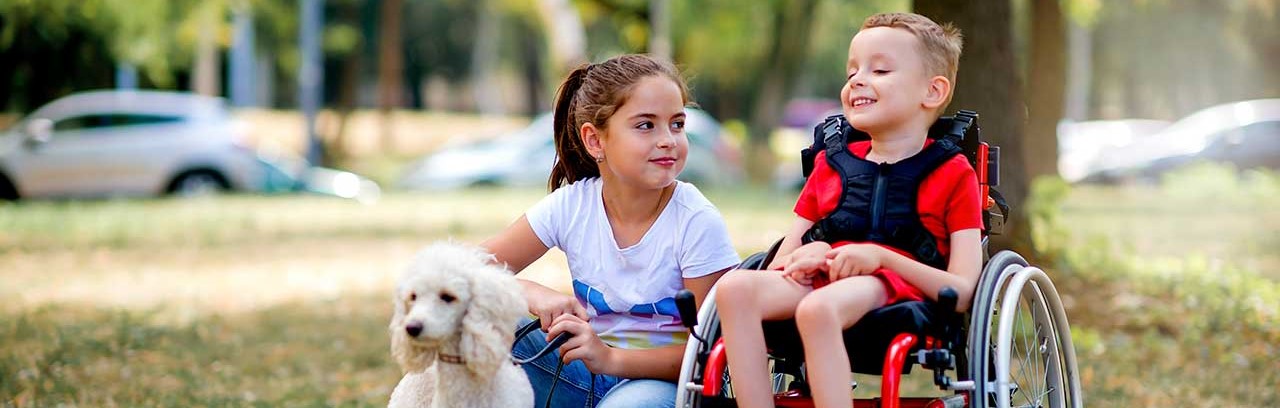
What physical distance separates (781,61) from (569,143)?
2615 centimetres

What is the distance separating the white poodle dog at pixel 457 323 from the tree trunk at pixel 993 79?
18.4ft

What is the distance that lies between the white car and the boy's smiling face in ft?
60.5

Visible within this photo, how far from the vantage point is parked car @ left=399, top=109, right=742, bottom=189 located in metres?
23.8

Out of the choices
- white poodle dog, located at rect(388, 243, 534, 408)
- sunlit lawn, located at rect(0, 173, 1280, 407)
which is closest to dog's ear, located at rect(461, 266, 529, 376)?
white poodle dog, located at rect(388, 243, 534, 408)

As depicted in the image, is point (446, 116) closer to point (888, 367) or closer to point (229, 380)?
point (229, 380)

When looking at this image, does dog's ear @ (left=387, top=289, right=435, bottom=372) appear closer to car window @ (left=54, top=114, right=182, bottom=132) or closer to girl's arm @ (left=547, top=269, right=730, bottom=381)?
girl's arm @ (left=547, top=269, right=730, bottom=381)

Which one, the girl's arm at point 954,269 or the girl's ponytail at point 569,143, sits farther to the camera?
the girl's ponytail at point 569,143

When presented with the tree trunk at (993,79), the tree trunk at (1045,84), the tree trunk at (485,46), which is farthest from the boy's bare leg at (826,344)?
the tree trunk at (485,46)

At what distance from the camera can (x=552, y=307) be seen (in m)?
3.81

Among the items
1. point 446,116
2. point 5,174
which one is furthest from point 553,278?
point 446,116

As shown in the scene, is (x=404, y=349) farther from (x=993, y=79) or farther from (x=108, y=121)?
(x=108, y=121)

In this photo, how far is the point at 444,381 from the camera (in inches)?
134

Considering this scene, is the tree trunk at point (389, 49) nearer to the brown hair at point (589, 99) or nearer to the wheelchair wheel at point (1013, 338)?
the wheelchair wheel at point (1013, 338)

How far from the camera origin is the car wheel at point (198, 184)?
843 inches
